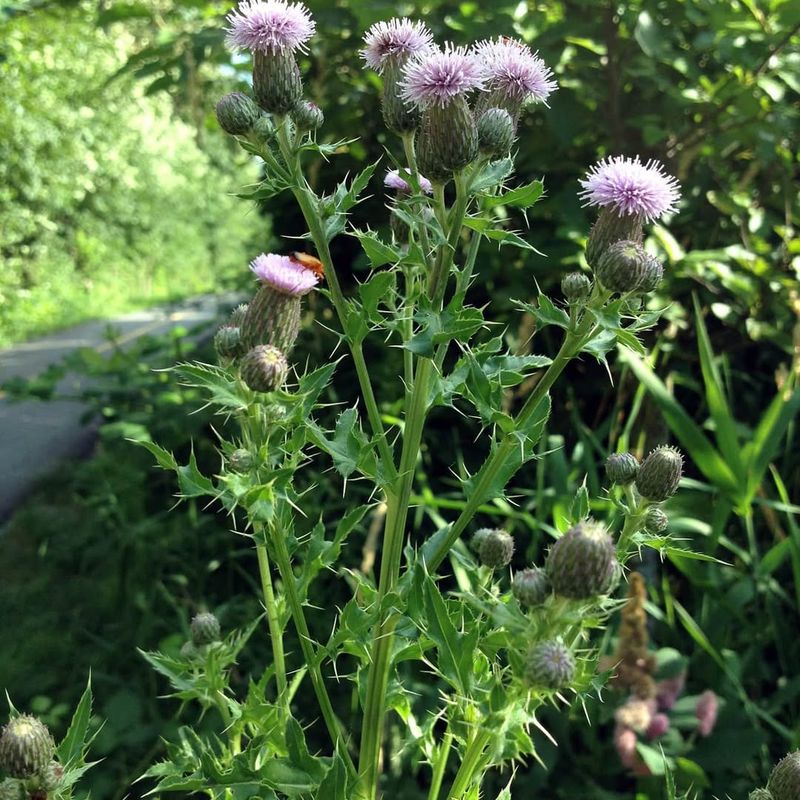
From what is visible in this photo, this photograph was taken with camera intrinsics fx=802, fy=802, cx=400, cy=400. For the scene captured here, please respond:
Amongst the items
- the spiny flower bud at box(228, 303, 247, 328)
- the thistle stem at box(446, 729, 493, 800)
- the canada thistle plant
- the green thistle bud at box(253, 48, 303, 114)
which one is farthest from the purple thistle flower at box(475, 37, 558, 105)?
the thistle stem at box(446, 729, 493, 800)

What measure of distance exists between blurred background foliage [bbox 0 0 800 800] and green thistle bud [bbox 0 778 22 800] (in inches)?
52.5

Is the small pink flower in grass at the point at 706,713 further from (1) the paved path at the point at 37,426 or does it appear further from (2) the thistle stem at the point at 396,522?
(1) the paved path at the point at 37,426

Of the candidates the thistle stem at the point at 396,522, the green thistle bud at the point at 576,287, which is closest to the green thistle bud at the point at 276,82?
the thistle stem at the point at 396,522

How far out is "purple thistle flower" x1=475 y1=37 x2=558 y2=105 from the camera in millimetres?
1420

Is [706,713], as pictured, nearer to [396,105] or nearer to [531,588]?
[531,588]

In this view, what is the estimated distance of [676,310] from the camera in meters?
2.91

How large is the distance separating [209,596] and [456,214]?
2.37 m

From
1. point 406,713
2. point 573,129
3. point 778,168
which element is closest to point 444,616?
point 406,713

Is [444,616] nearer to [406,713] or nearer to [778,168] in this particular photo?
[406,713]

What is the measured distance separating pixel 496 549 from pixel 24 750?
836 mm

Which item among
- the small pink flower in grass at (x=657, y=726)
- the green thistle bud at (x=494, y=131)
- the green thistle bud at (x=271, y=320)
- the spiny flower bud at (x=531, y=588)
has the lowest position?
the small pink flower in grass at (x=657, y=726)

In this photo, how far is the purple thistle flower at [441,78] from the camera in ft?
4.17

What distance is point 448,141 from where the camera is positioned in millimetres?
1232

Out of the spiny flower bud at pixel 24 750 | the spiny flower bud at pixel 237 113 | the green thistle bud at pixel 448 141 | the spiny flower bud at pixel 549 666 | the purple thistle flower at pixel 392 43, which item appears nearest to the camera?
the spiny flower bud at pixel 549 666
